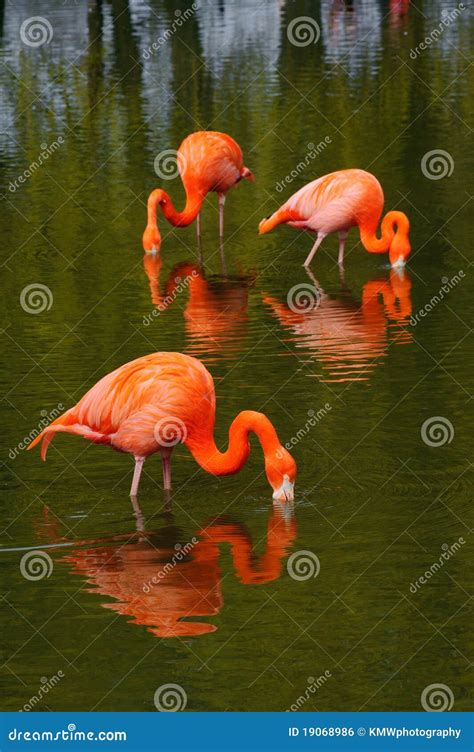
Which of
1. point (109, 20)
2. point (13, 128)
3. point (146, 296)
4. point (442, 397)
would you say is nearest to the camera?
point (442, 397)

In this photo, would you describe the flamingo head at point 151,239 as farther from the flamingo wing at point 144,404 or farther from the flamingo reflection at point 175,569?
the flamingo reflection at point 175,569

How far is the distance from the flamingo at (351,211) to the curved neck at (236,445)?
5727 mm

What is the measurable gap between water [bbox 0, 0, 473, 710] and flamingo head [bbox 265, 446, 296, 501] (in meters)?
0.10

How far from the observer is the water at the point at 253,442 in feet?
22.1

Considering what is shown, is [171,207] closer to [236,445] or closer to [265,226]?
[265,226]

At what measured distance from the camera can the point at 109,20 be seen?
3791 centimetres

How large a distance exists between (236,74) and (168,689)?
22.6 meters

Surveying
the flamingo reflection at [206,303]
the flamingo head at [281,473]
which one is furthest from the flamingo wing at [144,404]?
the flamingo reflection at [206,303]

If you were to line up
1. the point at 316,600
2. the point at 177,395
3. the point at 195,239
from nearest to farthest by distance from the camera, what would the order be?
1. the point at 316,600
2. the point at 177,395
3. the point at 195,239

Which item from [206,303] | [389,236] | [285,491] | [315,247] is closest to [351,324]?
[206,303]

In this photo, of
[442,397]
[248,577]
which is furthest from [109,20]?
[248,577]

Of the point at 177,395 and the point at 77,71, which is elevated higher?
the point at 177,395

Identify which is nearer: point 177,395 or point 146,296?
point 177,395

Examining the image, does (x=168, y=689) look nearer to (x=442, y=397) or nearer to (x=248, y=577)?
(x=248, y=577)
